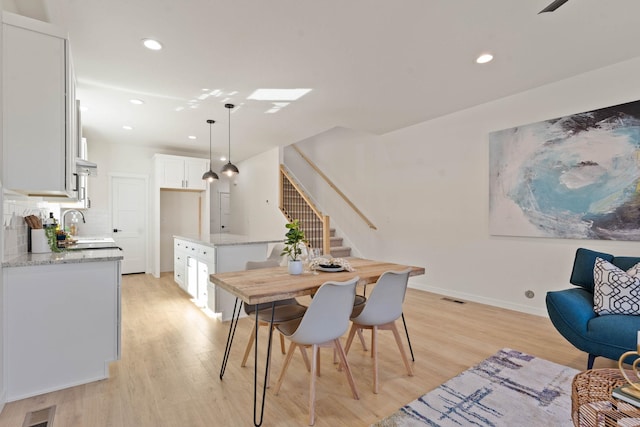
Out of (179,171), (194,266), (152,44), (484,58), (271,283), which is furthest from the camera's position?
(179,171)

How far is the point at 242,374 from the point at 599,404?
215 centimetres

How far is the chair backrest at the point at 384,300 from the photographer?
214 centimetres

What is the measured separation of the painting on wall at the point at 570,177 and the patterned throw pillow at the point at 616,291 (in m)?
1.00

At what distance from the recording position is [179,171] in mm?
6340

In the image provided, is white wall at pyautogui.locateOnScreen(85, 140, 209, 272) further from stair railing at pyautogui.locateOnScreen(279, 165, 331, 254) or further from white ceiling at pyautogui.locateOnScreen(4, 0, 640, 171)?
white ceiling at pyautogui.locateOnScreen(4, 0, 640, 171)

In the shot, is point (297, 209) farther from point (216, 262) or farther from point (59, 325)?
point (59, 325)

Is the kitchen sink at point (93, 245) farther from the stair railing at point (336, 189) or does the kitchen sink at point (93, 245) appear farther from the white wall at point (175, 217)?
the stair railing at point (336, 189)

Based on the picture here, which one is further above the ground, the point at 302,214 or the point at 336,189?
the point at 336,189

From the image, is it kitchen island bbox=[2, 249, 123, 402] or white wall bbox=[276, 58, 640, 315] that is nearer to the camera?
kitchen island bbox=[2, 249, 123, 402]

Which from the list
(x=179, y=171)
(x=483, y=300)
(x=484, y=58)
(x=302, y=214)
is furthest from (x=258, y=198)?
(x=484, y=58)

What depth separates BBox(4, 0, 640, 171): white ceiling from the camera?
7.39 ft

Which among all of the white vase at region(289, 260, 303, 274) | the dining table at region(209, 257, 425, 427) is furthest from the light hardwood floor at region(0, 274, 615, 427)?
the white vase at region(289, 260, 303, 274)

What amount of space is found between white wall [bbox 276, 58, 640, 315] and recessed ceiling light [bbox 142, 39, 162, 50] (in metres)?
3.85

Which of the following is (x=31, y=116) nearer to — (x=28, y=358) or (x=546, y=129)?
(x=28, y=358)
